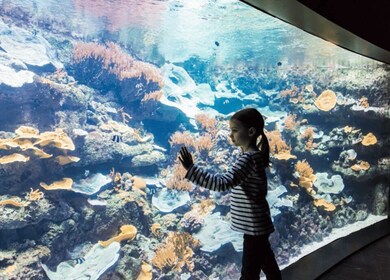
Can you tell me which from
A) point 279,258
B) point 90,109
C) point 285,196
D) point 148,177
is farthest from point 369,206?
point 90,109

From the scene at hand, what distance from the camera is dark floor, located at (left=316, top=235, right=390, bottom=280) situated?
3342mm

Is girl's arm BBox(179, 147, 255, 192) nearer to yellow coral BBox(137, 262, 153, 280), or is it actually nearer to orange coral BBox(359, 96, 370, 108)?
yellow coral BBox(137, 262, 153, 280)

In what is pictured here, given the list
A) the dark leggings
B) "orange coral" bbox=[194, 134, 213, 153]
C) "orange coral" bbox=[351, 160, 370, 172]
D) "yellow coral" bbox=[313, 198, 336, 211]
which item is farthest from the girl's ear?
"orange coral" bbox=[351, 160, 370, 172]

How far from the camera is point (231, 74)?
27.5ft

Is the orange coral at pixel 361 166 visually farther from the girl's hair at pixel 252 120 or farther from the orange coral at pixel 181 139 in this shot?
the girl's hair at pixel 252 120

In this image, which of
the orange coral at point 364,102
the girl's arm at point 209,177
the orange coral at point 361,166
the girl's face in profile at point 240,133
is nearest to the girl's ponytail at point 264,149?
the girl's face in profile at point 240,133

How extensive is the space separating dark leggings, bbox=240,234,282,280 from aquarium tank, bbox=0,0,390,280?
1.91 metres

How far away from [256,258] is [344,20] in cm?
229

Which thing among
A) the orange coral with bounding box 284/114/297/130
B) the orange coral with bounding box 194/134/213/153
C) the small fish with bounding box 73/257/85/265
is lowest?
the small fish with bounding box 73/257/85/265

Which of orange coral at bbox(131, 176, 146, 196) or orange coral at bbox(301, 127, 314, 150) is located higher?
orange coral at bbox(301, 127, 314, 150)

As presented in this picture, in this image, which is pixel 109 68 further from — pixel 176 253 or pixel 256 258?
pixel 256 258

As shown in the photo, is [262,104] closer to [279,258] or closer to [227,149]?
[227,149]

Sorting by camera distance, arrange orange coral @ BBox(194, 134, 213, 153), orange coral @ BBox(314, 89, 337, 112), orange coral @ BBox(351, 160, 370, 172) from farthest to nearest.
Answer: orange coral @ BBox(314, 89, 337, 112)
orange coral @ BBox(351, 160, 370, 172)
orange coral @ BBox(194, 134, 213, 153)

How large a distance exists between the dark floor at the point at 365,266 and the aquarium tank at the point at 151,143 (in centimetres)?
37
